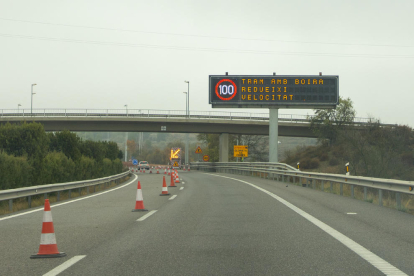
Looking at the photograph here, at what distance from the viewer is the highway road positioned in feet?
18.6

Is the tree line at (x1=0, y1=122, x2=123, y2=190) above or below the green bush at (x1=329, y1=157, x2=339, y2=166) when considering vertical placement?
above

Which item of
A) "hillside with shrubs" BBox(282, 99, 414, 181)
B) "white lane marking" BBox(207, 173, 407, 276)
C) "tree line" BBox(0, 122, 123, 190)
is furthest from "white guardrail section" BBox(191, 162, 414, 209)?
"tree line" BBox(0, 122, 123, 190)

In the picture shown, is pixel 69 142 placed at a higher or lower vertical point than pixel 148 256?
higher

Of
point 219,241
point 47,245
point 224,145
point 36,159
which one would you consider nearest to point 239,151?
point 224,145

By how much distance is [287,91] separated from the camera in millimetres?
35750

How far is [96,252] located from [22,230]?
3.13 meters

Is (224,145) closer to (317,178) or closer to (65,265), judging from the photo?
(317,178)

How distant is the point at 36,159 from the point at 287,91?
2123 cm

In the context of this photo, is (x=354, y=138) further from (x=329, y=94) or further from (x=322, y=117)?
(x=322, y=117)

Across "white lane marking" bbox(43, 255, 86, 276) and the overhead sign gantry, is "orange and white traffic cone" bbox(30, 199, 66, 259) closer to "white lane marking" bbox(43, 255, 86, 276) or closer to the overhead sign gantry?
"white lane marking" bbox(43, 255, 86, 276)

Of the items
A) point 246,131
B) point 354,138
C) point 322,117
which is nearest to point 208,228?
point 354,138

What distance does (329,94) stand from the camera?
35875 mm

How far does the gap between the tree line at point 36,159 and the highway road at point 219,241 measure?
4445 millimetres

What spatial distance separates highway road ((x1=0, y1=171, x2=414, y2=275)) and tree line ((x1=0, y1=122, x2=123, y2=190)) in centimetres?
445
